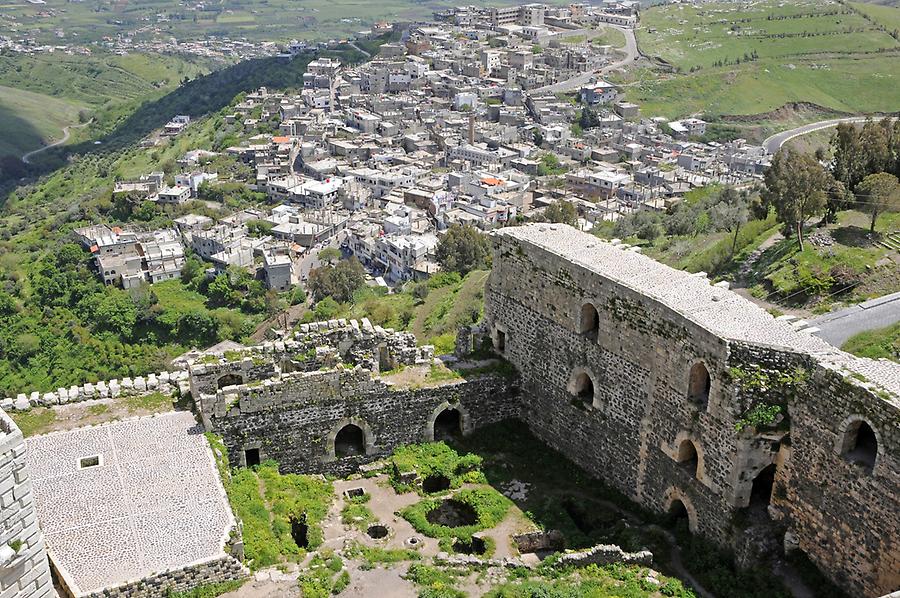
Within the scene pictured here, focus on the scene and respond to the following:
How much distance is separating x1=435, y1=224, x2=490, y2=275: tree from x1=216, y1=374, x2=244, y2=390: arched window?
41711mm

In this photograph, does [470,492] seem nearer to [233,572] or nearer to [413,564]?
[413,564]

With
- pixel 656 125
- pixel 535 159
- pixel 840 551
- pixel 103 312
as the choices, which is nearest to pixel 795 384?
pixel 840 551

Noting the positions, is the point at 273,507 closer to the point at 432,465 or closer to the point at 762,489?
the point at 432,465

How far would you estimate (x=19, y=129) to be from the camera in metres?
166

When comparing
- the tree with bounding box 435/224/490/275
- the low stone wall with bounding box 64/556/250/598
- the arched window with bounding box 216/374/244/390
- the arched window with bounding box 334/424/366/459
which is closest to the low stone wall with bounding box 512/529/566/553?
the arched window with bounding box 334/424/366/459

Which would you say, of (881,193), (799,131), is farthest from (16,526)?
(799,131)

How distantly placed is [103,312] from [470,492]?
213 ft

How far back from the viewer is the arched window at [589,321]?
70.7ft

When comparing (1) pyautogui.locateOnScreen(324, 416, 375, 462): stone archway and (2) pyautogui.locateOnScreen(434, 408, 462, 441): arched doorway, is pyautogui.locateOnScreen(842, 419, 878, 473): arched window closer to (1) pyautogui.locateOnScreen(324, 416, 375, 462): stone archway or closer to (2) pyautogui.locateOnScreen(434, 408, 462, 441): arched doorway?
(2) pyautogui.locateOnScreen(434, 408, 462, 441): arched doorway

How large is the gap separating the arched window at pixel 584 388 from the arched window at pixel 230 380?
890cm

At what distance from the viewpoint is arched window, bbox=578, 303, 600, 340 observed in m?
21.6

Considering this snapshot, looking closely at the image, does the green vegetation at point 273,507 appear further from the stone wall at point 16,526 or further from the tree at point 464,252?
the tree at point 464,252

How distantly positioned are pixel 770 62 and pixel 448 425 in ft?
464

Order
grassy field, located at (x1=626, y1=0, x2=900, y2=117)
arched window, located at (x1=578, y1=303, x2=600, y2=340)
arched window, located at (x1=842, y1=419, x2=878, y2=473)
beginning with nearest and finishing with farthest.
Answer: arched window, located at (x1=842, y1=419, x2=878, y2=473) < arched window, located at (x1=578, y1=303, x2=600, y2=340) < grassy field, located at (x1=626, y1=0, x2=900, y2=117)
